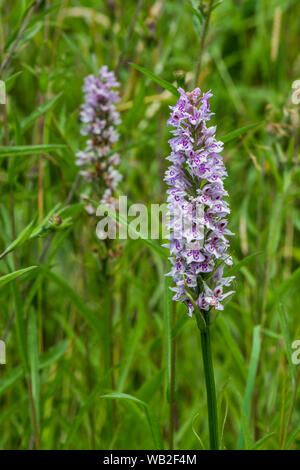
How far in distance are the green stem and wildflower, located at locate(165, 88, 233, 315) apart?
0.20 ft

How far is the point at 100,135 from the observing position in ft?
5.04

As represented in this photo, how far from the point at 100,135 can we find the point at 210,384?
806mm

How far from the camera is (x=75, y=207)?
141cm

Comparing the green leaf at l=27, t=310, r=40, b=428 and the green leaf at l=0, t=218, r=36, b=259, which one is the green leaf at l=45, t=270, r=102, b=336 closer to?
the green leaf at l=27, t=310, r=40, b=428

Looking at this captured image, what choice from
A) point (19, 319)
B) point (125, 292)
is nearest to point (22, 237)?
point (19, 319)

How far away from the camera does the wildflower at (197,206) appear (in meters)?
0.95

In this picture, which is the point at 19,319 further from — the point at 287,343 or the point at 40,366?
the point at 287,343

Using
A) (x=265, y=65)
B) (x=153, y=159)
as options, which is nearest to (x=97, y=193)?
(x=153, y=159)

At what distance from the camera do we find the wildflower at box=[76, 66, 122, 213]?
151 cm

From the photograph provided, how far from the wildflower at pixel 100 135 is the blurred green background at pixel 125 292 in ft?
0.32

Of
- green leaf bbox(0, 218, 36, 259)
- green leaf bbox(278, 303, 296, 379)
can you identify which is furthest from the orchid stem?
green leaf bbox(0, 218, 36, 259)

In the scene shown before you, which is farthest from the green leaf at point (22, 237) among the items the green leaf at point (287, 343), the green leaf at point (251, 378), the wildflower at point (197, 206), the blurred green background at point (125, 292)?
the green leaf at point (251, 378)
